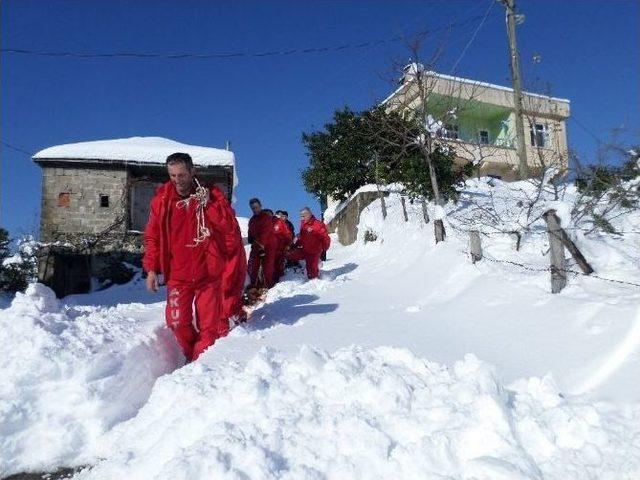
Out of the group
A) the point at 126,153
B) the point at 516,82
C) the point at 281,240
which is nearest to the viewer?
the point at 281,240

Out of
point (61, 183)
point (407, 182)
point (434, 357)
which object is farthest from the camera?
point (61, 183)

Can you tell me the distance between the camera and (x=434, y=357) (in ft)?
10.5

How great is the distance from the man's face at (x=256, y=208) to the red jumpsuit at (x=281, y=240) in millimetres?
738

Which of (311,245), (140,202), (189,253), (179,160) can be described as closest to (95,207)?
(140,202)

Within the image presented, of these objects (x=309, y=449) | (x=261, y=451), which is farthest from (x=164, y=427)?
(x=309, y=449)

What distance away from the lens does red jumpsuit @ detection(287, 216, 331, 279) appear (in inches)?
349

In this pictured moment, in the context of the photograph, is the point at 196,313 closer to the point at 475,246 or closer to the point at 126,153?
the point at 475,246

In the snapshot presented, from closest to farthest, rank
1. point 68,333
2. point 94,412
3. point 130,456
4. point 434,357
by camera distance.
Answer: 1. point 130,456
2. point 94,412
3. point 434,357
4. point 68,333

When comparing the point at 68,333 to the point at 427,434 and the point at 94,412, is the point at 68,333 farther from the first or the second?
the point at 427,434

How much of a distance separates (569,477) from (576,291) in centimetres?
293

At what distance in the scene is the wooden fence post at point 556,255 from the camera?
15.0ft

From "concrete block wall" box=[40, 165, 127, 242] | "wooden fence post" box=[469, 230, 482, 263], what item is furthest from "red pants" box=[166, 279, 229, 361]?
"concrete block wall" box=[40, 165, 127, 242]

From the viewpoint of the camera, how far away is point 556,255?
4.67 meters

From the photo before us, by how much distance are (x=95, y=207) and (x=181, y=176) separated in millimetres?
11265
